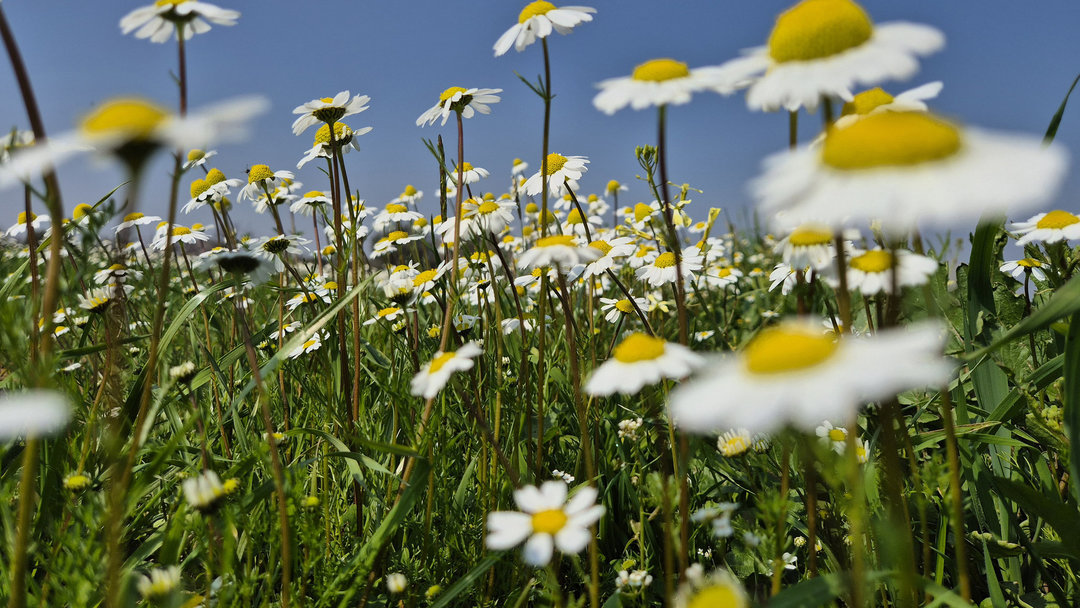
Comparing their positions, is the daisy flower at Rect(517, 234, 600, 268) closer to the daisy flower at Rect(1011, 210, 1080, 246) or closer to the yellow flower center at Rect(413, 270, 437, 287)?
the yellow flower center at Rect(413, 270, 437, 287)

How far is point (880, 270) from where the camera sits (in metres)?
1.22

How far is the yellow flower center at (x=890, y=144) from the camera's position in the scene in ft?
2.27

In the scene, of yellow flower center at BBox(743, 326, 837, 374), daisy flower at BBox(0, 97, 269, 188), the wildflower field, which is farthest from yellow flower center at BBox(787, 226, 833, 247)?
daisy flower at BBox(0, 97, 269, 188)

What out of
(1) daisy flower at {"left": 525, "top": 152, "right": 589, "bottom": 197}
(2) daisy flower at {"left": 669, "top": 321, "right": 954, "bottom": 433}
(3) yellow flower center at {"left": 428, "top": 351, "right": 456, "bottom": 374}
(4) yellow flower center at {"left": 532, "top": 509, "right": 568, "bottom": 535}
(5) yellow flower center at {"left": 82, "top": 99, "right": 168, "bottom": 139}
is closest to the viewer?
(2) daisy flower at {"left": 669, "top": 321, "right": 954, "bottom": 433}

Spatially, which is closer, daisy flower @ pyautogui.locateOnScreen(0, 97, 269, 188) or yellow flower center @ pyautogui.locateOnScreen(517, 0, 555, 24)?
daisy flower @ pyautogui.locateOnScreen(0, 97, 269, 188)

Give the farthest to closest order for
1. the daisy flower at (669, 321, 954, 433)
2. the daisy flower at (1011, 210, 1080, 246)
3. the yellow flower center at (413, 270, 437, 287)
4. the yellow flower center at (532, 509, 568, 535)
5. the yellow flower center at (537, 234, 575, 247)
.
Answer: the yellow flower center at (413, 270, 437, 287) < the daisy flower at (1011, 210, 1080, 246) < the yellow flower center at (537, 234, 575, 247) < the yellow flower center at (532, 509, 568, 535) < the daisy flower at (669, 321, 954, 433)

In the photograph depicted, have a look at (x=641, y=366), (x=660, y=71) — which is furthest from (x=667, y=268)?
(x=641, y=366)

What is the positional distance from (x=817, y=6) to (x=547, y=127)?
71cm

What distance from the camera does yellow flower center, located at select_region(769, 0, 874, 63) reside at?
2.81 ft

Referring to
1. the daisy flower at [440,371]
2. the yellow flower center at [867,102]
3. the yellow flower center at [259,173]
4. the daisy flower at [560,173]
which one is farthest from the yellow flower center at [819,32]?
the yellow flower center at [259,173]

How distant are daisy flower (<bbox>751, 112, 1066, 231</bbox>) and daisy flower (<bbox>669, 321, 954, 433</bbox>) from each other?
12cm

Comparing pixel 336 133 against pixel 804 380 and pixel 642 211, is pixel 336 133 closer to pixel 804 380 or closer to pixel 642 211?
pixel 804 380

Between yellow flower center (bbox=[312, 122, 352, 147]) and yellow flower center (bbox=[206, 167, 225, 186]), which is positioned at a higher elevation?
yellow flower center (bbox=[312, 122, 352, 147])

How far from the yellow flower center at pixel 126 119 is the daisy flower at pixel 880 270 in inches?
44.2
